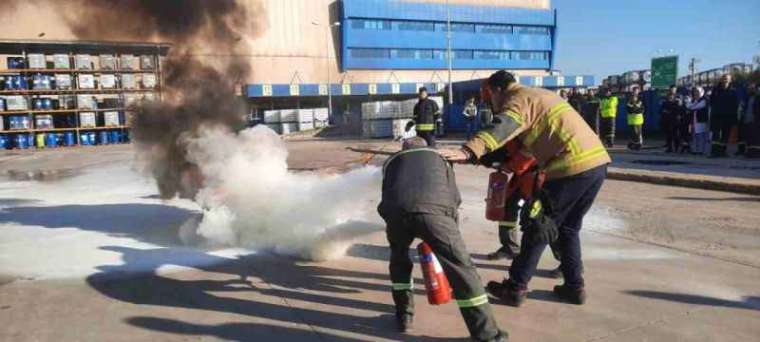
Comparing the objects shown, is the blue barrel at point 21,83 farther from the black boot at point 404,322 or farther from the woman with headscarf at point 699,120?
the black boot at point 404,322

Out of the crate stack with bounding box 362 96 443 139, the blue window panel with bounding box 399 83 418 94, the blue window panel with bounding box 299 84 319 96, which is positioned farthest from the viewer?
the blue window panel with bounding box 399 83 418 94

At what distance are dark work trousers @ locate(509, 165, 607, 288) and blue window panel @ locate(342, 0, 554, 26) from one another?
1841 inches

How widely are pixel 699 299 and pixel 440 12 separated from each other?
53176 millimetres

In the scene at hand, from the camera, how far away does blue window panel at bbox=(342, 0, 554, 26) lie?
49906 millimetres

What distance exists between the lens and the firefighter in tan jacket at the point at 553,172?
384 centimetres

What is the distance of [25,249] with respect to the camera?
612 centimetres

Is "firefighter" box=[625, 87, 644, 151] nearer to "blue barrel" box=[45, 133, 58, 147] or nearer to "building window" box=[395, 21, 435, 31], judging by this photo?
"blue barrel" box=[45, 133, 58, 147]

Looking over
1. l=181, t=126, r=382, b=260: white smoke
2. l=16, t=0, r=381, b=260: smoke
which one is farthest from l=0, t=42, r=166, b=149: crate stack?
l=181, t=126, r=382, b=260: white smoke

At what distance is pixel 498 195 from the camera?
4930mm

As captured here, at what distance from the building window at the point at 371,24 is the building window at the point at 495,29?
36.0 ft

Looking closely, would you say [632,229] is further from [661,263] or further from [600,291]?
[600,291]

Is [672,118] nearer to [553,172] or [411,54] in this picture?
[553,172]

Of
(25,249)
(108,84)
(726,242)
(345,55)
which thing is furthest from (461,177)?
(345,55)

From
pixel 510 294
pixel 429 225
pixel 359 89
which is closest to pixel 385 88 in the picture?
pixel 359 89
